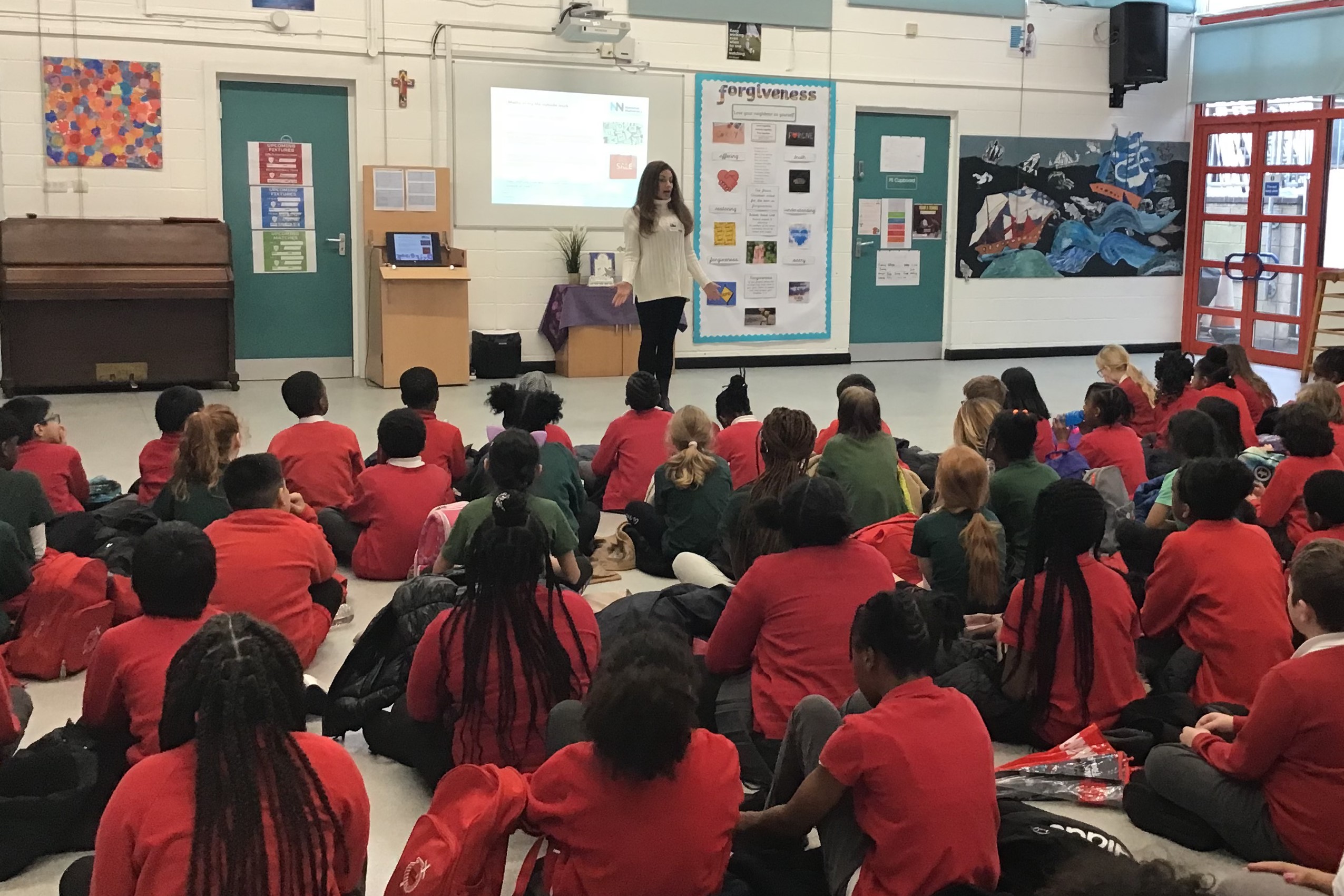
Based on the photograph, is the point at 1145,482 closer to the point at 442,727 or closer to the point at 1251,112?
the point at 442,727

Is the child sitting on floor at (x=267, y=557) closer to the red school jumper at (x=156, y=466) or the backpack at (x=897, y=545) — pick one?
the red school jumper at (x=156, y=466)

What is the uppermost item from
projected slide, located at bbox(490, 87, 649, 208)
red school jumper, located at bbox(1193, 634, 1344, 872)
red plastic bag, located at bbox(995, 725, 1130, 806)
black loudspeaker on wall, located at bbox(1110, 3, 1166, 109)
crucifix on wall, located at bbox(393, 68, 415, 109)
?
black loudspeaker on wall, located at bbox(1110, 3, 1166, 109)

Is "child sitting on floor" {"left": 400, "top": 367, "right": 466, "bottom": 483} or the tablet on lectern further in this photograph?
the tablet on lectern

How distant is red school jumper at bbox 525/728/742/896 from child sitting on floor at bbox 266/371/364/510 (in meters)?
2.89

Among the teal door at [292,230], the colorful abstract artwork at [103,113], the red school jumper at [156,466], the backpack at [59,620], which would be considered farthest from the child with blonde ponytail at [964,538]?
the colorful abstract artwork at [103,113]

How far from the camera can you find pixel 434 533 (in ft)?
12.8

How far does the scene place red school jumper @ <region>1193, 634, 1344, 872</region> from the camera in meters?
2.29

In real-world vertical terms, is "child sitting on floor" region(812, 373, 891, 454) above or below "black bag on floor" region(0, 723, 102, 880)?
above

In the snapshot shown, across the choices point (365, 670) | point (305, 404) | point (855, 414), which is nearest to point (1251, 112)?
point (855, 414)

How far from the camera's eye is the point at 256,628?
1.76 metres

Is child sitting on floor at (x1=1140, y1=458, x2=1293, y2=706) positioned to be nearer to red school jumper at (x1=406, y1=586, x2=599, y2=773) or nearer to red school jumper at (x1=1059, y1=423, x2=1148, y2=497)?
red school jumper at (x1=406, y1=586, x2=599, y2=773)

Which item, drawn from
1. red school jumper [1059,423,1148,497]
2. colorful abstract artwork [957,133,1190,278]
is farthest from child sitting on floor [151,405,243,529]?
colorful abstract artwork [957,133,1190,278]

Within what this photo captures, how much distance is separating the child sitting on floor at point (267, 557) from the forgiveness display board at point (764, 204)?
22.7ft

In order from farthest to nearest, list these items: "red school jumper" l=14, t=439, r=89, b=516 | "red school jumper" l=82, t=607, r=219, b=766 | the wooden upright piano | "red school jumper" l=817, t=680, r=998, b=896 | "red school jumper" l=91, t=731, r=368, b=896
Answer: the wooden upright piano, "red school jumper" l=14, t=439, r=89, b=516, "red school jumper" l=82, t=607, r=219, b=766, "red school jumper" l=817, t=680, r=998, b=896, "red school jumper" l=91, t=731, r=368, b=896
